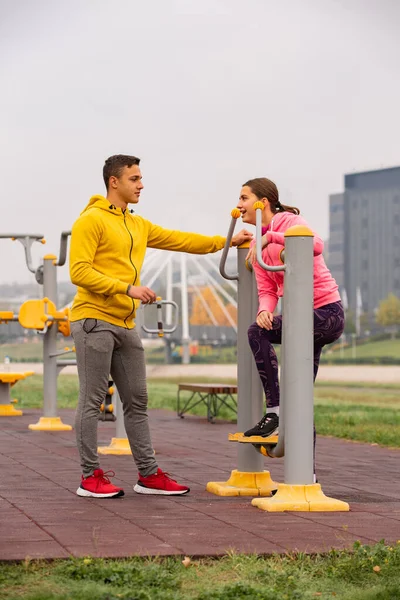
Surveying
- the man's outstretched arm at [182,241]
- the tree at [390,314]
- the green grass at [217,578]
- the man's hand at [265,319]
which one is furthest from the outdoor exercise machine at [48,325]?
the tree at [390,314]

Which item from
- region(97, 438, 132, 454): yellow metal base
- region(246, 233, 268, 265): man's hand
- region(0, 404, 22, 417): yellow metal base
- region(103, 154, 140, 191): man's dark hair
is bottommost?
region(0, 404, 22, 417): yellow metal base

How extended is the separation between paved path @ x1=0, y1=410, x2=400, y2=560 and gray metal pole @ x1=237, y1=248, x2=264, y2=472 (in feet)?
1.11

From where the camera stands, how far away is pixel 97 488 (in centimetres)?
619

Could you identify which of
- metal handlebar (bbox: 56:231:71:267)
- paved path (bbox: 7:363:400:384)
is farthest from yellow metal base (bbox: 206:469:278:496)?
paved path (bbox: 7:363:400:384)

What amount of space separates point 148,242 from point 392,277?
461 feet

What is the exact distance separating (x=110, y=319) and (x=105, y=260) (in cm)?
32

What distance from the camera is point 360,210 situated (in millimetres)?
149125

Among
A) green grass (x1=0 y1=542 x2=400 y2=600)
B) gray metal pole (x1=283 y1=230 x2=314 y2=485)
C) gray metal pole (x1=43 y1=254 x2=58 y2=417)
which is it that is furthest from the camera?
gray metal pole (x1=43 y1=254 x2=58 y2=417)

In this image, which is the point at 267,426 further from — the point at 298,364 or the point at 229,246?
the point at 229,246

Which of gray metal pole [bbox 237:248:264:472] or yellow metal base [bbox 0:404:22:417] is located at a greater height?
gray metal pole [bbox 237:248:264:472]

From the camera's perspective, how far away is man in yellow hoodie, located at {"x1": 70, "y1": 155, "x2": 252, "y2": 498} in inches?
246

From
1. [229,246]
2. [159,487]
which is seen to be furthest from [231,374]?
[159,487]

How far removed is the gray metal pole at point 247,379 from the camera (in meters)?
6.64

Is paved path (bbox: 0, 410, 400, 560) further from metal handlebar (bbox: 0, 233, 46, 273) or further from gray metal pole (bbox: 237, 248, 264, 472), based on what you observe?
metal handlebar (bbox: 0, 233, 46, 273)
